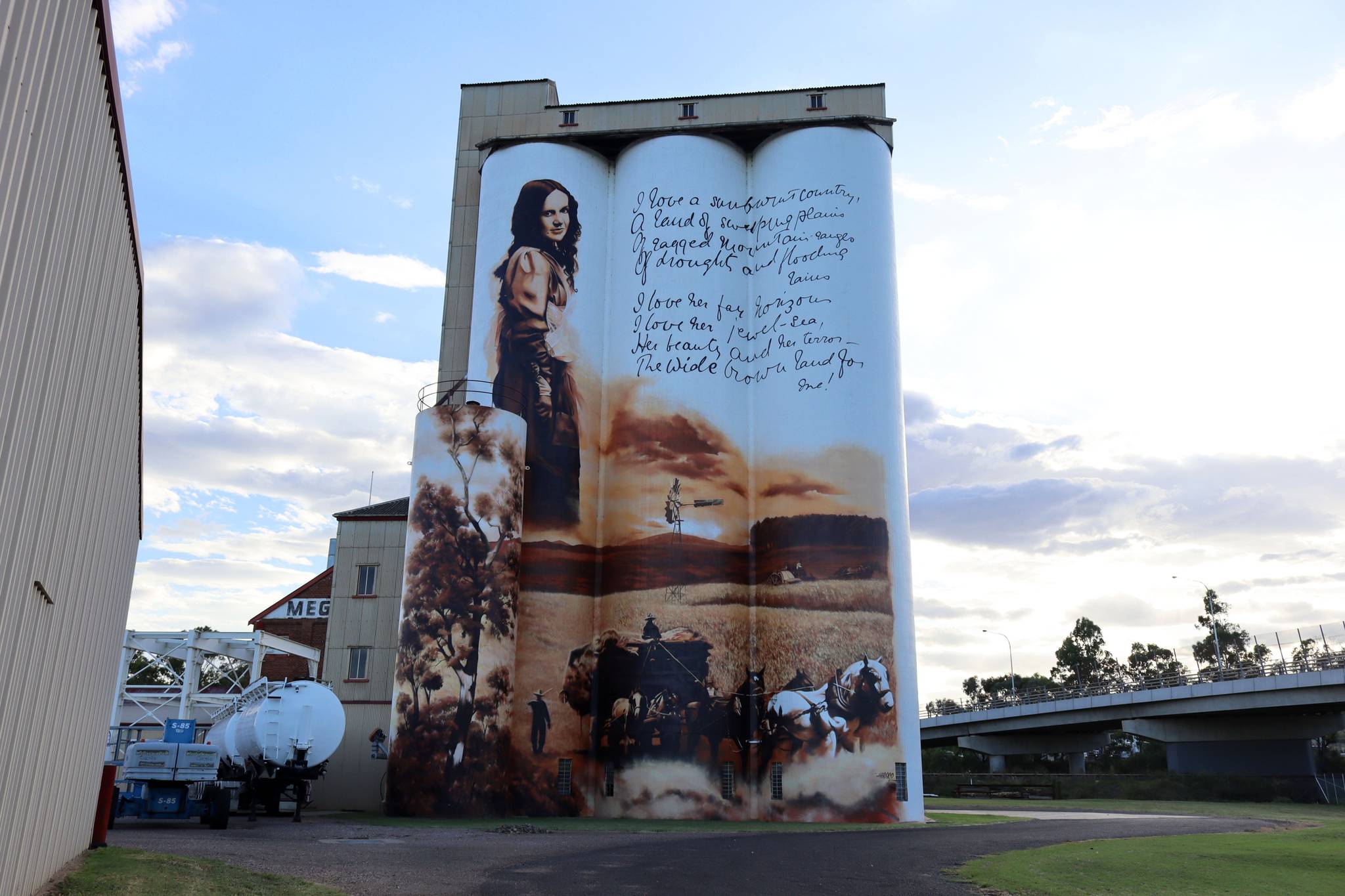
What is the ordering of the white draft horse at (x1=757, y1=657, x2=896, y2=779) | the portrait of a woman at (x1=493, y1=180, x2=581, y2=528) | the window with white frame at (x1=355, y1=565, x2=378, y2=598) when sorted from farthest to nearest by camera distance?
the window with white frame at (x1=355, y1=565, x2=378, y2=598) < the portrait of a woman at (x1=493, y1=180, x2=581, y2=528) < the white draft horse at (x1=757, y1=657, x2=896, y2=779)

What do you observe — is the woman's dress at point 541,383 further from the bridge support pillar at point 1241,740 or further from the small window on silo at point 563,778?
the bridge support pillar at point 1241,740

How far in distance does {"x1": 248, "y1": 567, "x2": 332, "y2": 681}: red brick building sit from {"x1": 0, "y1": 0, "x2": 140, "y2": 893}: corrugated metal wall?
131ft

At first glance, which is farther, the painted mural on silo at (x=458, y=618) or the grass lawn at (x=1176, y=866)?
the painted mural on silo at (x=458, y=618)

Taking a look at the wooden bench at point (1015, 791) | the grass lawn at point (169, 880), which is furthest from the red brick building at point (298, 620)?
the wooden bench at point (1015, 791)

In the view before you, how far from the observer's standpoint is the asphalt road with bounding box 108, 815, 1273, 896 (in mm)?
16500

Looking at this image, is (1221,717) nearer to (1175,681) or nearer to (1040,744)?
(1175,681)

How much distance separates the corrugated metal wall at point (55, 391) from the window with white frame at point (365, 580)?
28.1 metres

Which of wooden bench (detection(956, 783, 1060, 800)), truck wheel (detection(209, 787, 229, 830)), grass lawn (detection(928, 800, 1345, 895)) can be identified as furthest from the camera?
wooden bench (detection(956, 783, 1060, 800))

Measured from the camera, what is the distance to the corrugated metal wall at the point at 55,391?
857 cm

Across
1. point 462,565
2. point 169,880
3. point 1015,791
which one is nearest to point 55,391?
point 169,880

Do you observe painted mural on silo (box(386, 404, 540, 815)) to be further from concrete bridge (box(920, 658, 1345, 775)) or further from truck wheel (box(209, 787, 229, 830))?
concrete bridge (box(920, 658, 1345, 775))

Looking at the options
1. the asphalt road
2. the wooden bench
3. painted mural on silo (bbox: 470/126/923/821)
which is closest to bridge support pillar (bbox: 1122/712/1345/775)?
the wooden bench

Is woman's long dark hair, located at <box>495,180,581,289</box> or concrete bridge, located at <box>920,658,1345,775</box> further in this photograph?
concrete bridge, located at <box>920,658,1345,775</box>

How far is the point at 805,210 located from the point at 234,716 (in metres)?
30.0
